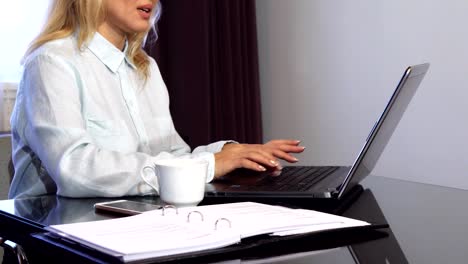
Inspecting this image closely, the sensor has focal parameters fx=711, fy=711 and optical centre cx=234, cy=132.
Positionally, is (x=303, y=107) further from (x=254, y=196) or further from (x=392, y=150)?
(x=254, y=196)

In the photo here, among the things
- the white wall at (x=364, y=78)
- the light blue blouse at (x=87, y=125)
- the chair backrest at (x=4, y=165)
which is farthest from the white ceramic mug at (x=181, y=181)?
A: the white wall at (x=364, y=78)

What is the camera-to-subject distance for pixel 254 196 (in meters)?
1.21

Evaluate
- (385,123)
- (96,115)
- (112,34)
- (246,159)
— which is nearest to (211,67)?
(112,34)

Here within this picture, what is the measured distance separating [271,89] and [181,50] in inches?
18.3

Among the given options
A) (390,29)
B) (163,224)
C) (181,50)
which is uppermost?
(390,29)

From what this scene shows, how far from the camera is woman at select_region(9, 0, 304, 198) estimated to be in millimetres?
1381

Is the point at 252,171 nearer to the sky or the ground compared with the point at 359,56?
nearer to the ground

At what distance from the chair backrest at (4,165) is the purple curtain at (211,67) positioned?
3.33 feet

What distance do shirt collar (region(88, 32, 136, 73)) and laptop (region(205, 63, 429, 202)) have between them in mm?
479

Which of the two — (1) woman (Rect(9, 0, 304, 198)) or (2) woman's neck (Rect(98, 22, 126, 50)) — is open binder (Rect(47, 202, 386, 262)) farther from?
(2) woman's neck (Rect(98, 22, 126, 50))

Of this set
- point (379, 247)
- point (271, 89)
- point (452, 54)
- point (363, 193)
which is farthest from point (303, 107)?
point (379, 247)

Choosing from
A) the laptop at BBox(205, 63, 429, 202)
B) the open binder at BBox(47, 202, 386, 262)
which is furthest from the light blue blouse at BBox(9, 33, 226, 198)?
the open binder at BBox(47, 202, 386, 262)

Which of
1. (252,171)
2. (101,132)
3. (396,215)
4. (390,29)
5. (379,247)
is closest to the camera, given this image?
(379,247)

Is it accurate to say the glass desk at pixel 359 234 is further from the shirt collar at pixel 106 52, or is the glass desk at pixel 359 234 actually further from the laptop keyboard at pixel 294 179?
the shirt collar at pixel 106 52
